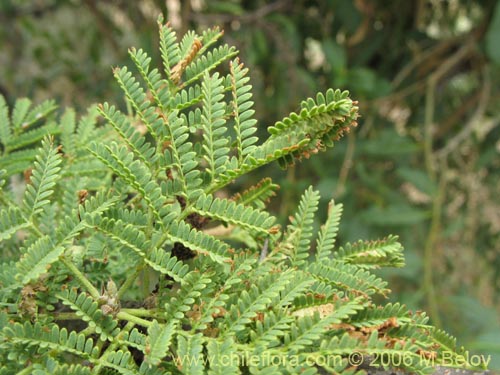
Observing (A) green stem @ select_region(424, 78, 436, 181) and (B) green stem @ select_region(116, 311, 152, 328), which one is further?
(A) green stem @ select_region(424, 78, 436, 181)

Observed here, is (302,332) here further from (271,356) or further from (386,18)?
(386,18)

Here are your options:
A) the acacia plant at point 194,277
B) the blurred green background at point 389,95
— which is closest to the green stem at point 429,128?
the blurred green background at point 389,95

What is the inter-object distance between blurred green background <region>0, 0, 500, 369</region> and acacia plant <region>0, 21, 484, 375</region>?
83 centimetres

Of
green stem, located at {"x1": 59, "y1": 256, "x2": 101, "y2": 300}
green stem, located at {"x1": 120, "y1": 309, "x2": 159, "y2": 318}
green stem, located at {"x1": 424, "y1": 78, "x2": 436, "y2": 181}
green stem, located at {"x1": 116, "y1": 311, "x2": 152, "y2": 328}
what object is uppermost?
green stem, located at {"x1": 424, "y1": 78, "x2": 436, "y2": 181}

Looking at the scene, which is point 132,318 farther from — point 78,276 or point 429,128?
point 429,128

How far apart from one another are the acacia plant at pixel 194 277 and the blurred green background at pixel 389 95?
2.73 feet

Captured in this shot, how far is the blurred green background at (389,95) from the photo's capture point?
1.26 metres

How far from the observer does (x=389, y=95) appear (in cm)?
137

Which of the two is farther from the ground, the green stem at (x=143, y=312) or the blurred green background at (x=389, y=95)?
the blurred green background at (x=389, y=95)

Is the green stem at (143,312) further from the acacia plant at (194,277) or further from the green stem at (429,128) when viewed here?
the green stem at (429,128)

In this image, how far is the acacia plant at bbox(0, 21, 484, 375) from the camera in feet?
1.05

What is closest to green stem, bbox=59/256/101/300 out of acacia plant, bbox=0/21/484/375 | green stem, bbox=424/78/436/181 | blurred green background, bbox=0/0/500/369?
acacia plant, bbox=0/21/484/375

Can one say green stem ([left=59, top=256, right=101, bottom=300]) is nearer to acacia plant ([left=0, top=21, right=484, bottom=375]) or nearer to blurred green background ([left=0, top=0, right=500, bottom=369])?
acacia plant ([left=0, top=21, right=484, bottom=375])

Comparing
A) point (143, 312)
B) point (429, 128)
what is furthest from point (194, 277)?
point (429, 128)
